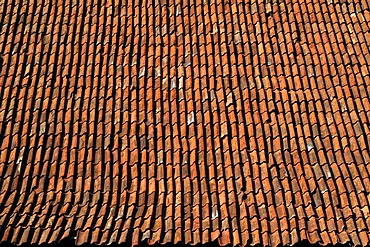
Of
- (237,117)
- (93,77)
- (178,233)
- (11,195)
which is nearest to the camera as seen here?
(178,233)

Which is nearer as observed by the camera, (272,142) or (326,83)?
(272,142)

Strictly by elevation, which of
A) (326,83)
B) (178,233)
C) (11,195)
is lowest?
(326,83)

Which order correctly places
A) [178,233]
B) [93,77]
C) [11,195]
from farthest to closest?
[93,77], [11,195], [178,233]

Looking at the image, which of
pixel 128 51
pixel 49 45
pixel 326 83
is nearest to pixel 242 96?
pixel 326 83

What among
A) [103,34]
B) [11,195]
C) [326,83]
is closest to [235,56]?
[326,83]

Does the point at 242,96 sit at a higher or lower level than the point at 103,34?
lower

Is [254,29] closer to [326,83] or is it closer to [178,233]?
[326,83]
